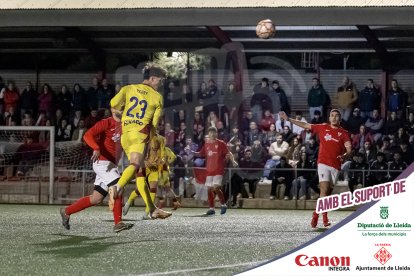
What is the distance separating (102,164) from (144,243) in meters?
1.50

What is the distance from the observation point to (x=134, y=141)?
40.4ft

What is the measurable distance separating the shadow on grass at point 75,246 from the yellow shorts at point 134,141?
3.30ft

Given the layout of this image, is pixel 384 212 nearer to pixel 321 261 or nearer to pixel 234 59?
pixel 321 261

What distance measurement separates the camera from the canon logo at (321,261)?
750 centimetres

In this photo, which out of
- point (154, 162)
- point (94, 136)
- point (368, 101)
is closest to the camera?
point (94, 136)

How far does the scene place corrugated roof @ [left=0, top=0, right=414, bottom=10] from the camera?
18641mm

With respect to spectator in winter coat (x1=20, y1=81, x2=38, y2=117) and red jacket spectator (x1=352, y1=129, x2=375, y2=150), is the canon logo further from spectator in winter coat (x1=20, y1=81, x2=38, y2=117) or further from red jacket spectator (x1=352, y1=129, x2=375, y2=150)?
spectator in winter coat (x1=20, y1=81, x2=38, y2=117)

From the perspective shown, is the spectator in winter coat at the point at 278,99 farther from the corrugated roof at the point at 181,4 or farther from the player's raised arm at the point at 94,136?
the player's raised arm at the point at 94,136

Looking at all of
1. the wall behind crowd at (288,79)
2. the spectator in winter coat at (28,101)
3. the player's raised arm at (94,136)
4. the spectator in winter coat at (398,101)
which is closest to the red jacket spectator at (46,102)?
the spectator in winter coat at (28,101)

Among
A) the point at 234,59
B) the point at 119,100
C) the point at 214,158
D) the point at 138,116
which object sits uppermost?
the point at 234,59

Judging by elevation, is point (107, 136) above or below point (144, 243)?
above

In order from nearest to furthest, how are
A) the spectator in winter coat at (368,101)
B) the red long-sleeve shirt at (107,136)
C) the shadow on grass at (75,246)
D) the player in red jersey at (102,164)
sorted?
the shadow on grass at (75,246), the player in red jersey at (102,164), the red long-sleeve shirt at (107,136), the spectator in winter coat at (368,101)

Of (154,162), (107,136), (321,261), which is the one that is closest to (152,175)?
(154,162)

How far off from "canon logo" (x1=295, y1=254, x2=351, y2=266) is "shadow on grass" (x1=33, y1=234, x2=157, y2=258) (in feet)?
9.61
